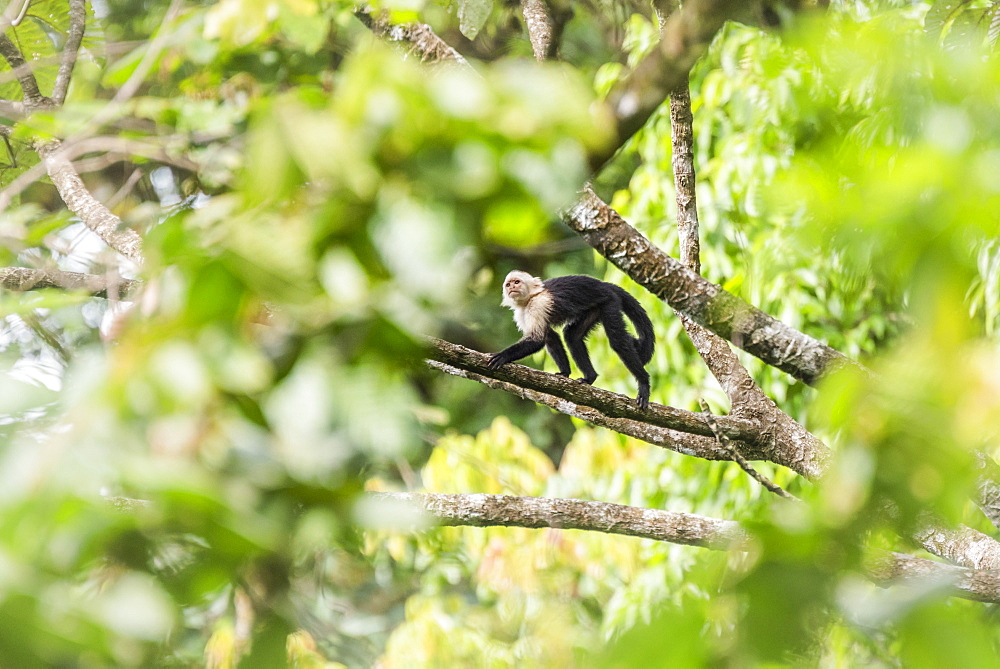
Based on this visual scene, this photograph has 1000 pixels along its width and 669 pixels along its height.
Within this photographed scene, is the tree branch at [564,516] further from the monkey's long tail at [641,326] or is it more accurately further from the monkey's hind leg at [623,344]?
the monkey's long tail at [641,326]

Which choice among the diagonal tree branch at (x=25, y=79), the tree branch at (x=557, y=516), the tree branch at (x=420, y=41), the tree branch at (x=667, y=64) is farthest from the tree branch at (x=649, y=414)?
the diagonal tree branch at (x=25, y=79)

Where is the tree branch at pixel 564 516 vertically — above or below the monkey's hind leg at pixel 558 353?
above

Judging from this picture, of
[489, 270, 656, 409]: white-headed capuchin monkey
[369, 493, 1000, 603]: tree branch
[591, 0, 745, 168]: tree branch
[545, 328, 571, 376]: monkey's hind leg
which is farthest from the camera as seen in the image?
[545, 328, 571, 376]: monkey's hind leg

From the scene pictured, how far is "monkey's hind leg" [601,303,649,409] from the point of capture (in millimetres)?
3045

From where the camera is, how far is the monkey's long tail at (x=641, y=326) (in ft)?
11.0

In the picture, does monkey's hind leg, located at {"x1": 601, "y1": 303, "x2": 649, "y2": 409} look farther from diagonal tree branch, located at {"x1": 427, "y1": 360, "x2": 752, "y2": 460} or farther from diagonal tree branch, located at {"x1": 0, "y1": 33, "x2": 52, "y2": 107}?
diagonal tree branch, located at {"x1": 0, "y1": 33, "x2": 52, "y2": 107}

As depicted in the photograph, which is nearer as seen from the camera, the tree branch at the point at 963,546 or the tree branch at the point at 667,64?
the tree branch at the point at 667,64

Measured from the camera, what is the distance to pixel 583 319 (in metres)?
3.38

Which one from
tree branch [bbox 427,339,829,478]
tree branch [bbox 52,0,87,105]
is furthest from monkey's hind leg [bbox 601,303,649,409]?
tree branch [bbox 52,0,87,105]

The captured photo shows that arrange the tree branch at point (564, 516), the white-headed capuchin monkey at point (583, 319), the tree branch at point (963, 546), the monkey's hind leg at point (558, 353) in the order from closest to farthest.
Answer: the tree branch at point (963, 546) → the tree branch at point (564, 516) → the white-headed capuchin monkey at point (583, 319) → the monkey's hind leg at point (558, 353)

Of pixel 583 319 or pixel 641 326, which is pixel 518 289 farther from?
pixel 641 326

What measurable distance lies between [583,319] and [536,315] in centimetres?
21

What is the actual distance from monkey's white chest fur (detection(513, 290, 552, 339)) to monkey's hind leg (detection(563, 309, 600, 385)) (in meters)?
0.16

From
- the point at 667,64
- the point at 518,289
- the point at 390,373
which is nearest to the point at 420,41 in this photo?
the point at 667,64
